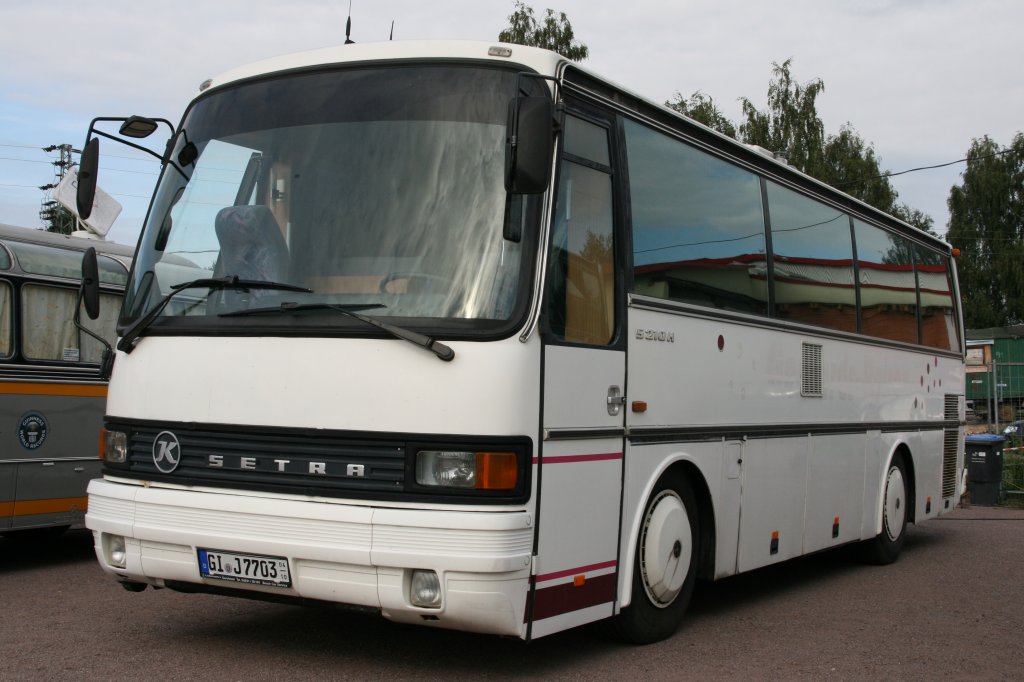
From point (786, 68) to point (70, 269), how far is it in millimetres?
44575

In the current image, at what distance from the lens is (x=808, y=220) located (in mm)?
10234

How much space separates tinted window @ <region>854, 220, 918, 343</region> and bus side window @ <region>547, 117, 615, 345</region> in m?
5.13

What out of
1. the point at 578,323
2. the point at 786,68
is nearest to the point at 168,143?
the point at 578,323

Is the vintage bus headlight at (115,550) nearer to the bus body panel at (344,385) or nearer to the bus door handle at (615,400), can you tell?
the bus body panel at (344,385)

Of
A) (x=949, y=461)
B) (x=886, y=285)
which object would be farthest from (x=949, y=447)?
(x=886, y=285)

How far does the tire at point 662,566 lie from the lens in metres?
6.97

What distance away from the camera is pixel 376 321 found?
226 inches

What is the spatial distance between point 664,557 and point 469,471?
2.02m

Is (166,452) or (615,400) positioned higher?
(615,400)

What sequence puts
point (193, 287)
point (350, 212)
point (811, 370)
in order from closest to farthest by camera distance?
point (350, 212) → point (193, 287) → point (811, 370)

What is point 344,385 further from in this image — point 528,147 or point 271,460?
point 528,147

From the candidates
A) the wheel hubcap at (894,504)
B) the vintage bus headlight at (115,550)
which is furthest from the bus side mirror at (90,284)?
the wheel hubcap at (894,504)

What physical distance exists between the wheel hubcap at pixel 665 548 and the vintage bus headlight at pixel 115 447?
9.58 ft

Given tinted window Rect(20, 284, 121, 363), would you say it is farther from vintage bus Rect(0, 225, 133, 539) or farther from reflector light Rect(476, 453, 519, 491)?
reflector light Rect(476, 453, 519, 491)
